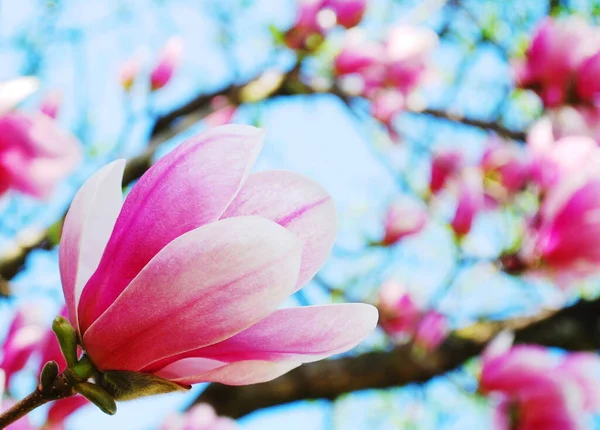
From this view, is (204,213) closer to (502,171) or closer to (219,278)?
(219,278)

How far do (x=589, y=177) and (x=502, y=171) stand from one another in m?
0.52

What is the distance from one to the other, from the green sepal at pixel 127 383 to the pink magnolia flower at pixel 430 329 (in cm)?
107

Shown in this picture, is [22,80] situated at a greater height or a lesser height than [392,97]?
greater

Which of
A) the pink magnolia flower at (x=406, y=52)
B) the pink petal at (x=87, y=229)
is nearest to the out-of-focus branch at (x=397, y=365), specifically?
the pink magnolia flower at (x=406, y=52)

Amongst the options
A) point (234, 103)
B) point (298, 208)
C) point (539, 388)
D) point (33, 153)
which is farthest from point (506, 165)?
point (298, 208)

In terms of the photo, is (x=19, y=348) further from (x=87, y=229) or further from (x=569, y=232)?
(x=569, y=232)

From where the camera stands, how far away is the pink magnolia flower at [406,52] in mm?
1536

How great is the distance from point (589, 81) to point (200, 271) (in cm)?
108

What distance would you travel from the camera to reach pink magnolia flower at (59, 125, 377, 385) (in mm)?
276

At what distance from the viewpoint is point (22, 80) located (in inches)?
19.5

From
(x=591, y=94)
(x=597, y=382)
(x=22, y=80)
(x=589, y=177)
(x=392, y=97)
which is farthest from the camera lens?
(x=392, y=97)

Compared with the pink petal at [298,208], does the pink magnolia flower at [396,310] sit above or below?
below

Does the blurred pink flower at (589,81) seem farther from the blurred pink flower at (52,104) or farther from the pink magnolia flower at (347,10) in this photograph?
the blurred pink flower at (52,104)

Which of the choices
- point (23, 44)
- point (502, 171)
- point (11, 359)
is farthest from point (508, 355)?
point (23, 44)
